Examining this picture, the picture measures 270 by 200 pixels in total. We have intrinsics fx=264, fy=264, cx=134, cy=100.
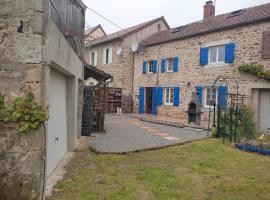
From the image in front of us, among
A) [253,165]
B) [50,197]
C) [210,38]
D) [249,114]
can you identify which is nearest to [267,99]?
[249,114]

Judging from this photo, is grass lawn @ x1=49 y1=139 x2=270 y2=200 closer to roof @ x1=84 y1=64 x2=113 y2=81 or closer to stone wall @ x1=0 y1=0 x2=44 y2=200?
stone wall @ x1=0 y1=0 x2=44 y2=200

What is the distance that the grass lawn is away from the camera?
4.40 m

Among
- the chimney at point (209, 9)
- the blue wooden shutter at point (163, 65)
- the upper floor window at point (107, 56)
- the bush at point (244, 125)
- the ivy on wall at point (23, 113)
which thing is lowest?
the bush at point (244, 125)

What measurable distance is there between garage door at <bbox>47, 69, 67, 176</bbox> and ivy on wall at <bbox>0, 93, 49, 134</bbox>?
48.9 inches

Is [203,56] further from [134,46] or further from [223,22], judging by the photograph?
[134,46]

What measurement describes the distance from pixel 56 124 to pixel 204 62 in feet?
37.2

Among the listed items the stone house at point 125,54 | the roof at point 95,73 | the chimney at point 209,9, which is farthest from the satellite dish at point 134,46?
the roof at point 95,73

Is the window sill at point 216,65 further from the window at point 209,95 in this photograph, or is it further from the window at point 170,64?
the window at point 170,64

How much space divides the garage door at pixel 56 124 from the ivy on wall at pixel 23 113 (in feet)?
4.07

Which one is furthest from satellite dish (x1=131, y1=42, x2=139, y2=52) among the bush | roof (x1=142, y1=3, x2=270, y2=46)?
the bush

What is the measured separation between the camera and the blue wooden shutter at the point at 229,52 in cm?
1367

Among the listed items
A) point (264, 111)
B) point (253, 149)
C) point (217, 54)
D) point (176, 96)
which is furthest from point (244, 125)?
point (176, 96)

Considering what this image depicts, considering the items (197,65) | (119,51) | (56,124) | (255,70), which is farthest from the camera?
(119,51)

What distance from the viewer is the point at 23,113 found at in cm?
352
